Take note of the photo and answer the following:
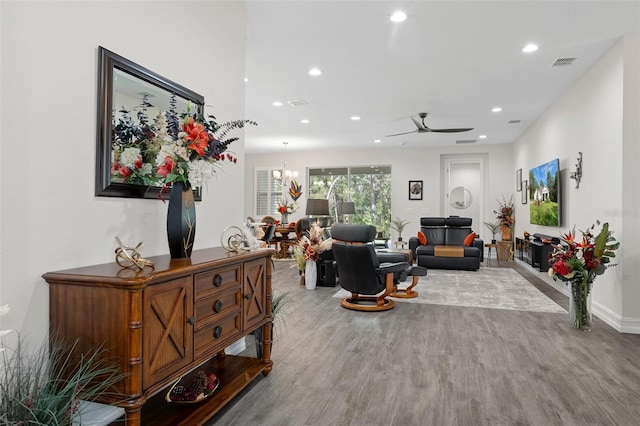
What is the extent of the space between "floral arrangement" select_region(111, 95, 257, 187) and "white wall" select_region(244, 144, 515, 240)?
9147 millimetres

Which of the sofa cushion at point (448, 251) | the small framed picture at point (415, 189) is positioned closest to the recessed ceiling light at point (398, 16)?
the sofa cushion at point (448, 251)

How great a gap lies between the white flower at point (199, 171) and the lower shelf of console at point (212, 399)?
3.93ft

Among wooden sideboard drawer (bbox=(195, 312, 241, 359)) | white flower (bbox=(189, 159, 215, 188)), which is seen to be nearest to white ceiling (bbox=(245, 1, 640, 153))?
white flower (bbox=(189, 159, 215, 188))

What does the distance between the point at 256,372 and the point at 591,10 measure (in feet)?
13.5

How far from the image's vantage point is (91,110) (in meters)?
1.93

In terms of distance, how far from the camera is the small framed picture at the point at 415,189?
10.8m

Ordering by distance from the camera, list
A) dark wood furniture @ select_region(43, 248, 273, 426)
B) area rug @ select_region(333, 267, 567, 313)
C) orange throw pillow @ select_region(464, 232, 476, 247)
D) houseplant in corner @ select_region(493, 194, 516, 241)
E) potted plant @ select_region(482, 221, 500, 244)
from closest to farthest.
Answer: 1. dark wood furniture @ select_region(43, 248, 273, 426)
2. area rug @ select_region(333, 267, 567, 313)
3. orange throw pillow @ select_region(464, 232, 476, 247)
4. houseplant in corner @ select_region(493, 194, 516, 241)
5. potted plant @ select_region(482, 221, 500, 244)

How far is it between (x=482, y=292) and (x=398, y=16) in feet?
12.8

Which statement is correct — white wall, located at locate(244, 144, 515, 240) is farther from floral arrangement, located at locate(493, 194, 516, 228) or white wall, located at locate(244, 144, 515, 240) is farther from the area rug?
the area rug

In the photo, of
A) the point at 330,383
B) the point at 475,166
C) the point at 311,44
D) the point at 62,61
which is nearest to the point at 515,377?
the point at 330,383

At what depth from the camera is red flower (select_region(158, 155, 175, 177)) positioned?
2.09 metres

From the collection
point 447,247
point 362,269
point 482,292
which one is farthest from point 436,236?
point 362,269

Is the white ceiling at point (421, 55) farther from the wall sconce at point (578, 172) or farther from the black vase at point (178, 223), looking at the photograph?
the black vase at point (178, 223)

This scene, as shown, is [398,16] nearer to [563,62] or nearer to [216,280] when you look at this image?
[563,62]
